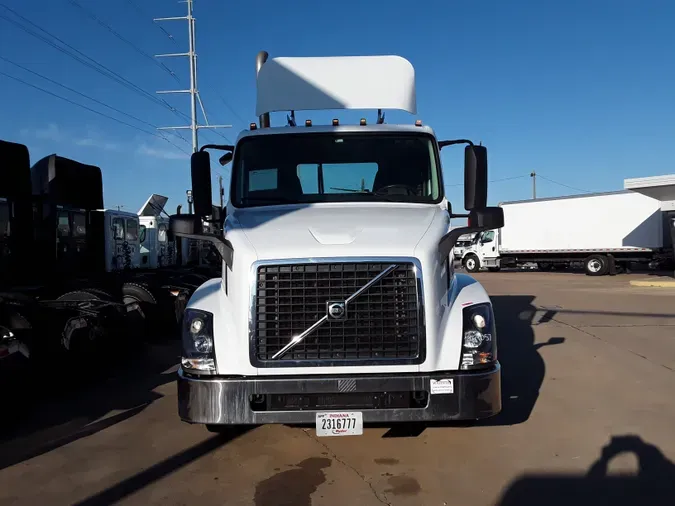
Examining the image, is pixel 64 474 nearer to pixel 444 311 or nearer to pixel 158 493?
pixel 158 493

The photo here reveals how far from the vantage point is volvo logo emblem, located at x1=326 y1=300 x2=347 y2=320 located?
151 inches

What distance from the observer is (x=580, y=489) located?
12.8 ft

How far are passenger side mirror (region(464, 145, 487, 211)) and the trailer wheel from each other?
924 inches

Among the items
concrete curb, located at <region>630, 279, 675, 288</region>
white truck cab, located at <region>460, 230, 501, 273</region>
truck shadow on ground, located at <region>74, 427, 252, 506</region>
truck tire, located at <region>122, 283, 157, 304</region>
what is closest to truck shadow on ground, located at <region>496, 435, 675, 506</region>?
truck shadow on ground, located at <region>74, 427, 252, 506</region>

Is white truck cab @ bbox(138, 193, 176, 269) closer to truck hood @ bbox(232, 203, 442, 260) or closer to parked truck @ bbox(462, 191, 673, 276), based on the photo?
truck hood @ bbox(232, 203, 442, 260)

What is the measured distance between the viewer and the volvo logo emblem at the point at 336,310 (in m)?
3.83

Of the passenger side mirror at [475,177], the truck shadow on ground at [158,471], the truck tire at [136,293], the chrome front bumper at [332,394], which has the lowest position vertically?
the truck shadow on ground at [158,471]

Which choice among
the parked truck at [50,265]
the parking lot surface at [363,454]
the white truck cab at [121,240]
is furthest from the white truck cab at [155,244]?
the parking lot surface at [363,454]

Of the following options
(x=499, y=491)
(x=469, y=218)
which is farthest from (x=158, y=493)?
(x=469, y=218)

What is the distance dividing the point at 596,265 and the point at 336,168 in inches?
953

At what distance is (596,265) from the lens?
26.4 m

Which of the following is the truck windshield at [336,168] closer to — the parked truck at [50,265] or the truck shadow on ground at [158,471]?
the truck shadow on ground at [158,471]

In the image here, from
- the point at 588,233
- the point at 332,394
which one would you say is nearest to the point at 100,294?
the point at 332,394

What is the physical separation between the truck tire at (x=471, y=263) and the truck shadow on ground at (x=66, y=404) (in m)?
25.1
